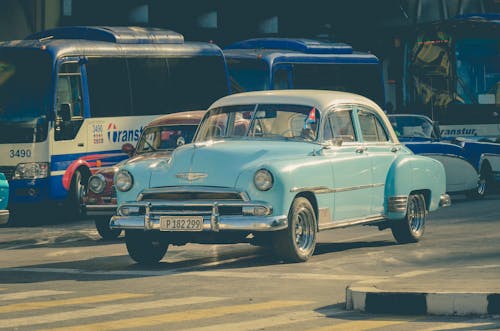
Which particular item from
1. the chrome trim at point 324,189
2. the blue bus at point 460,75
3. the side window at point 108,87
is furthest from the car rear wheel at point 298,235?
the blue bus at point 460,75

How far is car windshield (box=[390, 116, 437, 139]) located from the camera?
24.9m

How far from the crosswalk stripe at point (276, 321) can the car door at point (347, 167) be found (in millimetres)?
4538

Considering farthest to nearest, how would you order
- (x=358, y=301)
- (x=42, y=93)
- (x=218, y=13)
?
(x=218, y=13)
(x=42, y=93)
(x=358, y=301)

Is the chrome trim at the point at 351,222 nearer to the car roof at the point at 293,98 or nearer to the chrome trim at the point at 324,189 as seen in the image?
the chrome trim at the point at 324,189

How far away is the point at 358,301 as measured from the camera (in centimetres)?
1104

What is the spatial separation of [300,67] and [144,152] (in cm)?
1241

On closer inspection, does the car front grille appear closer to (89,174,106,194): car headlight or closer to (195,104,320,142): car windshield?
(89,174,106,194): car headlight

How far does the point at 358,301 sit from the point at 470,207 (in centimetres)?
1285

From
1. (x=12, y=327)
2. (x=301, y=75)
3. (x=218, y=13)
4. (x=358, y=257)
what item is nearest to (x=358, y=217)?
(x=358, y=257)

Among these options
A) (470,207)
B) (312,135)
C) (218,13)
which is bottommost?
(470,207)

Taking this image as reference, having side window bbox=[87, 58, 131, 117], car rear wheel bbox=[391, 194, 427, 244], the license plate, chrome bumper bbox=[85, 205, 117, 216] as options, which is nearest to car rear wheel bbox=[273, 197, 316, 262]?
the license plate

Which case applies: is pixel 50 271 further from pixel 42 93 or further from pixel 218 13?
pixel 218 13

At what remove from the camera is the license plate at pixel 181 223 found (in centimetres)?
1424

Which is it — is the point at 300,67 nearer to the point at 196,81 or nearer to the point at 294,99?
the point at 196,81
